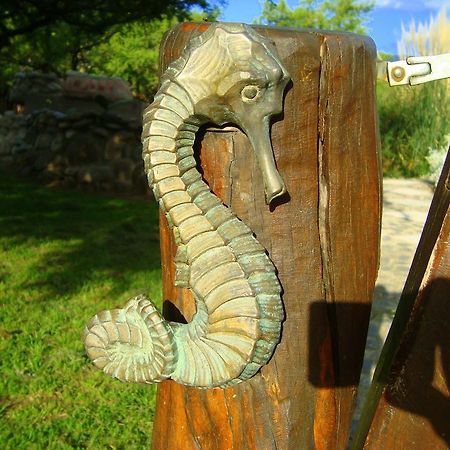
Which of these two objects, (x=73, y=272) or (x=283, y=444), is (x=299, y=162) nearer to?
(x=283, y=444)

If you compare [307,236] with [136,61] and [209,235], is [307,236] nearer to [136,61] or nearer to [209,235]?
[209,235]

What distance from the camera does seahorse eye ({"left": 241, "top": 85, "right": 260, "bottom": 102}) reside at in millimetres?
931

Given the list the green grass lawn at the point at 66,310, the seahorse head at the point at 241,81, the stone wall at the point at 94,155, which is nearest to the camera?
the seahorse head at the point at 241,81

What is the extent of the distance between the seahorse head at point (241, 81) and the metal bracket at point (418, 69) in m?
0.19

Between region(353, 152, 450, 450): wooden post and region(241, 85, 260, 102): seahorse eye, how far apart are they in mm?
296

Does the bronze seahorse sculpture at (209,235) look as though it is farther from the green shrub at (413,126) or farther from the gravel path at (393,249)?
the green shrub at (413,126)

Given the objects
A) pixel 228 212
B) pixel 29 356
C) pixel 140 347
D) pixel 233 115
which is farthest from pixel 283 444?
pixel 29 356

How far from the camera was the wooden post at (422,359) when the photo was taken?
933 mm

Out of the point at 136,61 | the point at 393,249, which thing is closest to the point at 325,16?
the point at 136,61

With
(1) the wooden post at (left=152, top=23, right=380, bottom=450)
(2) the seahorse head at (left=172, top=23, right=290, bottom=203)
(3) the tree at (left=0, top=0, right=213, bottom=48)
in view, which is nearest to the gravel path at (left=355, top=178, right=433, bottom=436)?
(1) the wooden post at (left=152, top=23, right=380, bottom=450)

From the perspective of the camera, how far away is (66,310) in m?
3.95

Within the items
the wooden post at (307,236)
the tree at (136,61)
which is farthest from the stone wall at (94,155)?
the tree at (136,61)

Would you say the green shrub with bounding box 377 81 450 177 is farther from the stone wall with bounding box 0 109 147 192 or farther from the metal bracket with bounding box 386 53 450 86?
the metal bracket with bounding box 386 53 450 86

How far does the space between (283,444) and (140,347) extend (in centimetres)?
28
